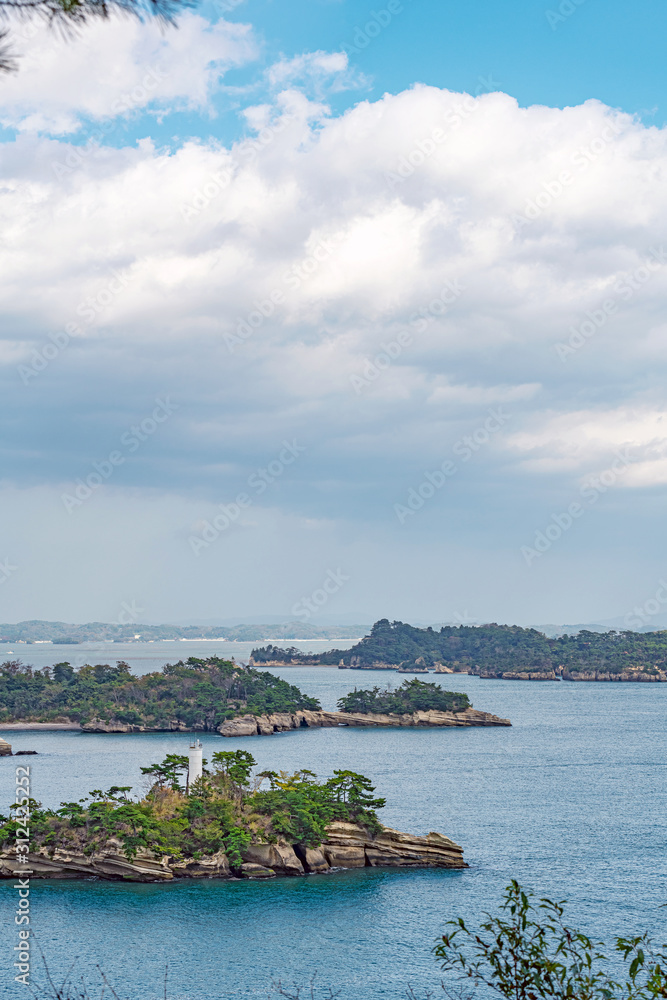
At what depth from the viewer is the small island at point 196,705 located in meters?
85.1

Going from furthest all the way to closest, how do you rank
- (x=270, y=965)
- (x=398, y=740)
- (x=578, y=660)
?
1. (x=578, y=660)
2. (x=398, y=740)
3. (x=270, y=965)

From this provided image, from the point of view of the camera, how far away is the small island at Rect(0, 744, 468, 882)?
31359 millimetres

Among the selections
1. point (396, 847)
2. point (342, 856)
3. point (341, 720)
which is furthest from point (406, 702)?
point (342, 856)

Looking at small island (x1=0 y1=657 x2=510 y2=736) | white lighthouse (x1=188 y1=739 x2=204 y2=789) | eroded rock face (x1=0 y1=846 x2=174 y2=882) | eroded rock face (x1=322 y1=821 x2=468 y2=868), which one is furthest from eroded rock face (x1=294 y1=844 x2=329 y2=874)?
small island (x1=0 y1=657 x2=510 y2=736)

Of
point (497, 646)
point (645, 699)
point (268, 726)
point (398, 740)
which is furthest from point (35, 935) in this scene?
point (497, 646)

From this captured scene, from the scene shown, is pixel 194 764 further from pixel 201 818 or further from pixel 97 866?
pixel 97 866

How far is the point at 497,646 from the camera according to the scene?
175 metres

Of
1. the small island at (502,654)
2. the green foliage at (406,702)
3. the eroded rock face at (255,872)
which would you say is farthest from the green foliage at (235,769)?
the small island at (502,654)

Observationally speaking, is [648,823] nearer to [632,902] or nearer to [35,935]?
[632,902]

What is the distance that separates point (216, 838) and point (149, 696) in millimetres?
59944

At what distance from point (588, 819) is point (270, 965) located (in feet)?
70.3

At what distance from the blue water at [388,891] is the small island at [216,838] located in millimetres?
700

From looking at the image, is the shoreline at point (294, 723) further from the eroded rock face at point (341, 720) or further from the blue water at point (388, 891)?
the blue water at point (388, 891)

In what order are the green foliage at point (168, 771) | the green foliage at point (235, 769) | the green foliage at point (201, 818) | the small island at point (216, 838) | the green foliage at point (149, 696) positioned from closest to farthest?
1. the small island at point (216, 838)
2. the green foliage at point (201, 818)
3. the green foliage at point (235, 769)
4. the green foliage at point (168, 771)
5. the green foliage at point (149, 696)
